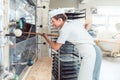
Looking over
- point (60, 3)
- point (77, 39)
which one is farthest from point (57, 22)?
point (60, 3)

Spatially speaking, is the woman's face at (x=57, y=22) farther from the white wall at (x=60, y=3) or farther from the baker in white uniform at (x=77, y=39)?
the white wall at (x=60, y=3)

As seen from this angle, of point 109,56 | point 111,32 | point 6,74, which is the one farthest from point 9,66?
point 111,32

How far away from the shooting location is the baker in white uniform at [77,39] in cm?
A: 219

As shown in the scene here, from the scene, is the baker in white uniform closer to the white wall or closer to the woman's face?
the woman's face

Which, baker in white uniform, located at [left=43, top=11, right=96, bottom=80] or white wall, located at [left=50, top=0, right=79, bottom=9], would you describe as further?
white wall, located at [left=50, top=0, right=79, bottom=9]

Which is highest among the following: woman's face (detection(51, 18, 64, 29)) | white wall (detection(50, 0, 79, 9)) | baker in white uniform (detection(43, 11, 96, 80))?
white wall (detection(50, 0, 79, 9))

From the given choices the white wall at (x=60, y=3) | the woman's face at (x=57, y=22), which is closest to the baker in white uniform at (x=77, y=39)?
the woman's face at (x=57, y=22)

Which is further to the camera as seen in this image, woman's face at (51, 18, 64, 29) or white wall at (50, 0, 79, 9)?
white wall at (50, 0, 79, 9)

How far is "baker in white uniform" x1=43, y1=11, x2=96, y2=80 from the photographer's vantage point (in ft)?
7.20

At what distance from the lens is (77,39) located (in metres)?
2.28

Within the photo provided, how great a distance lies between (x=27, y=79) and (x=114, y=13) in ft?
29.7

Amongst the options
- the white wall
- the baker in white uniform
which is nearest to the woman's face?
the baker in white uniform

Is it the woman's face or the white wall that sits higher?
the white wall

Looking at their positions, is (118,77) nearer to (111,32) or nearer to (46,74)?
(46,74)
